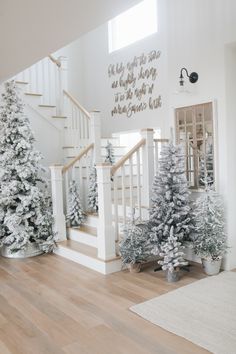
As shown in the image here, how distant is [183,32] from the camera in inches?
166

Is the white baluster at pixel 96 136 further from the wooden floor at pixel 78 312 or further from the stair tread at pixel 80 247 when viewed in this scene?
the wooden floor at pixel 78 312

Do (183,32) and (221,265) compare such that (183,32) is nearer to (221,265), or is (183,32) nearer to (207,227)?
(207,227)

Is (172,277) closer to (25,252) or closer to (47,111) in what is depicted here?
(25,252)

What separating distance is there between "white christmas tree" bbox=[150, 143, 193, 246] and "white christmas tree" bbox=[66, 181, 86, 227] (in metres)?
1.57

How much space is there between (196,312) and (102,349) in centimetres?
93

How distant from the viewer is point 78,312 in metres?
3.08

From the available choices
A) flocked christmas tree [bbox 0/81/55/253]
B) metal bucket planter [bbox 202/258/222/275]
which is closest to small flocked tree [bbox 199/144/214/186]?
metal bucket planter [bbox 202/258/222/275]

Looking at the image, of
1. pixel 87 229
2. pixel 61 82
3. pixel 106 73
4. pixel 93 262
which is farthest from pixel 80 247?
pixel 106 73

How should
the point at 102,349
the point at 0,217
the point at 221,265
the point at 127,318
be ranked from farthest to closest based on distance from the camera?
the point at 0,217
the point at 221,265
the point at 127,318
the point at 102,349

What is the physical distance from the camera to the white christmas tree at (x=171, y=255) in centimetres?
369

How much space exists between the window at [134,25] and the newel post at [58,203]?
9.62 feet

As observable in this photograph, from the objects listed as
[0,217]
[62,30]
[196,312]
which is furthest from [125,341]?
[0,217]

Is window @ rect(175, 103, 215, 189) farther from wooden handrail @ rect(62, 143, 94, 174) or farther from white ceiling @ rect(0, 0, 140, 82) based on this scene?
white ceiling @ rect(0, 0, 140, 82)

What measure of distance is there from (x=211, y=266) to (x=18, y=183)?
2.84m
